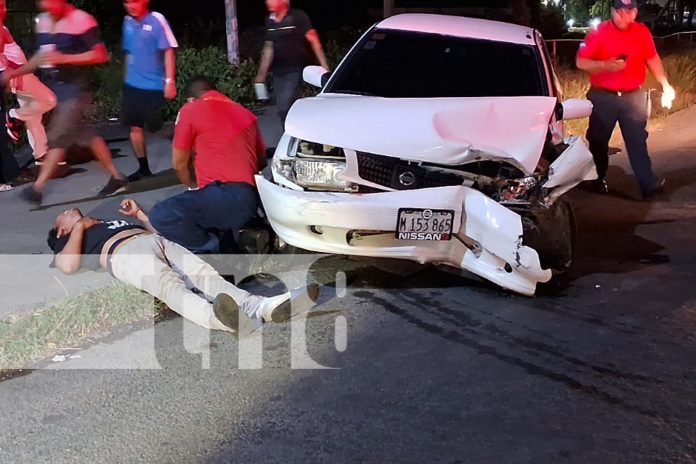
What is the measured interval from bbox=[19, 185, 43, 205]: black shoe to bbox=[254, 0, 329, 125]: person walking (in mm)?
2352

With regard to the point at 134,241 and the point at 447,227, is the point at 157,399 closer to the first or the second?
the point at 134,241

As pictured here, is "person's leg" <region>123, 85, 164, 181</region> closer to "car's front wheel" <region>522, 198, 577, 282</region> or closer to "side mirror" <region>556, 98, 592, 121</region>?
"side mirror" <region>556, 98, 592, 121</region>

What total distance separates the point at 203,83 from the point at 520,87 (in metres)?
2.34

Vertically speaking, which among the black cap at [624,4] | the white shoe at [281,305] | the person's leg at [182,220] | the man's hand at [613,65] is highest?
the black cap at [624,4]

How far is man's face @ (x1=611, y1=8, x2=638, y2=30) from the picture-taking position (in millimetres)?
7727

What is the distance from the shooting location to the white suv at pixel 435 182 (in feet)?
16.6

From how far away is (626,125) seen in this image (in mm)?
8008

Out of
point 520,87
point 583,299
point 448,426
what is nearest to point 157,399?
point 448,426

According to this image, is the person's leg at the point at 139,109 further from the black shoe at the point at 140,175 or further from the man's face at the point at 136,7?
the man's face at the point at 136,7

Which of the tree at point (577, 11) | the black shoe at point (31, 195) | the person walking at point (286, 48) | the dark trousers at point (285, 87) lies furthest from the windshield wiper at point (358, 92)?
the tree at point (577, 11)

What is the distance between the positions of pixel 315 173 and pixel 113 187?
331cm

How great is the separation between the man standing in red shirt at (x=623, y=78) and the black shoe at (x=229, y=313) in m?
4.62

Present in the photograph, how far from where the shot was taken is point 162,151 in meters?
10.0

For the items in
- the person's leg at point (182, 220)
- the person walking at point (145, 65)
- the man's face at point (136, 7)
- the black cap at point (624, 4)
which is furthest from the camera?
the person walking at point (145, 65)
